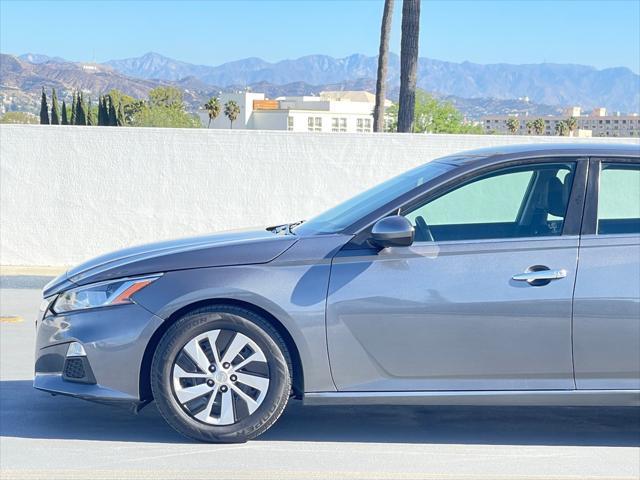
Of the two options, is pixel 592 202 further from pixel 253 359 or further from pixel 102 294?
pixel 102 294

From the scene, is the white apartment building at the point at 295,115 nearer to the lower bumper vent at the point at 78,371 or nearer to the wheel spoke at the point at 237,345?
the lower bumper vent at the point at 78,371

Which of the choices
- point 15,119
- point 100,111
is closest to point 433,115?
point 15,119

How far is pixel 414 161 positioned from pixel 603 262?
31.3 ft

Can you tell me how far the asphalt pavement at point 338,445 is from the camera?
521 cm

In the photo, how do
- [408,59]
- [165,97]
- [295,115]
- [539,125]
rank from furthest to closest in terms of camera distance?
[295,115] → [165,97] → [539,125] → [408,59]

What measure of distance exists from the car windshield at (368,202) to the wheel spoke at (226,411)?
3.32ft

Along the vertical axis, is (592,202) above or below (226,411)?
A: above

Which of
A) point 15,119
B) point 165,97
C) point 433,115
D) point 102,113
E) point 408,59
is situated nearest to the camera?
point 408,59

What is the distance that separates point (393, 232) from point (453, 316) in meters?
0.55

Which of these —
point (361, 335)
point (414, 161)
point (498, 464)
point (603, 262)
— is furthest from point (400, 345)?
point (414, 161)

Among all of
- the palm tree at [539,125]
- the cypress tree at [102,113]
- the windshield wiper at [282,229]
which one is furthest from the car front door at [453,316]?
the palm tree at [539,125]

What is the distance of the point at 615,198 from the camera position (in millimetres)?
6406

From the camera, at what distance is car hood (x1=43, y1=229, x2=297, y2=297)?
560 cm

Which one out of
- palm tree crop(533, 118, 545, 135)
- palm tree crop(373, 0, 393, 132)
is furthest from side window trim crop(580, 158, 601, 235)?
palm tree crop(533, 118, 545, 135)
